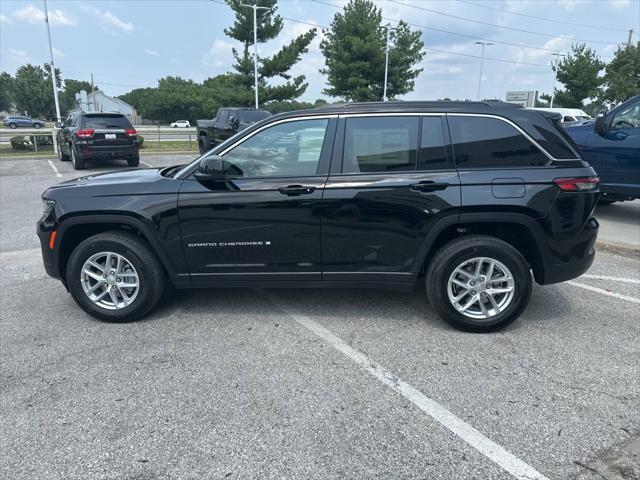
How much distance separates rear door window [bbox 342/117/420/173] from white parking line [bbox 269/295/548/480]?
53.6 inches

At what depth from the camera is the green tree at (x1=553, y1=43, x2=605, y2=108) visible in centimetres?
3428

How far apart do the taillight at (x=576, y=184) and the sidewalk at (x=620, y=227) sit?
3199mm

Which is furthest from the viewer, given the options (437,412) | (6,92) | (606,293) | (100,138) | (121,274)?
(6,92)

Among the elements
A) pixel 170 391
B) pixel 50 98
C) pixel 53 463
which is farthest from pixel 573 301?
pixel 50 98

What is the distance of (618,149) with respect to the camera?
23.5 feet

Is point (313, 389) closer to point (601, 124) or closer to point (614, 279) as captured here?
point (614, 279)

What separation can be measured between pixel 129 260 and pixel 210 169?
1054 millimetres

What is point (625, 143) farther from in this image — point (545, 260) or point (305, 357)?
point (305, 357)

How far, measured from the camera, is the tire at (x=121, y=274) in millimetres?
3889

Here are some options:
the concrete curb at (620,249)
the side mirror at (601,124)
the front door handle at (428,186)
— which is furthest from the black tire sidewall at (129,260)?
the side mirror at (601,124)

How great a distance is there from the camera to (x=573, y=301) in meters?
4.51

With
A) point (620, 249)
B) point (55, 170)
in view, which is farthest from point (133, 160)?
point (620, 249)

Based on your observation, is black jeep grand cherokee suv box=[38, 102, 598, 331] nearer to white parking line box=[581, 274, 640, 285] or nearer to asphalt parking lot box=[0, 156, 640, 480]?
asphalt parking lot box=[0, 156, 640, 480]

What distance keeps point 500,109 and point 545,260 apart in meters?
1.25
